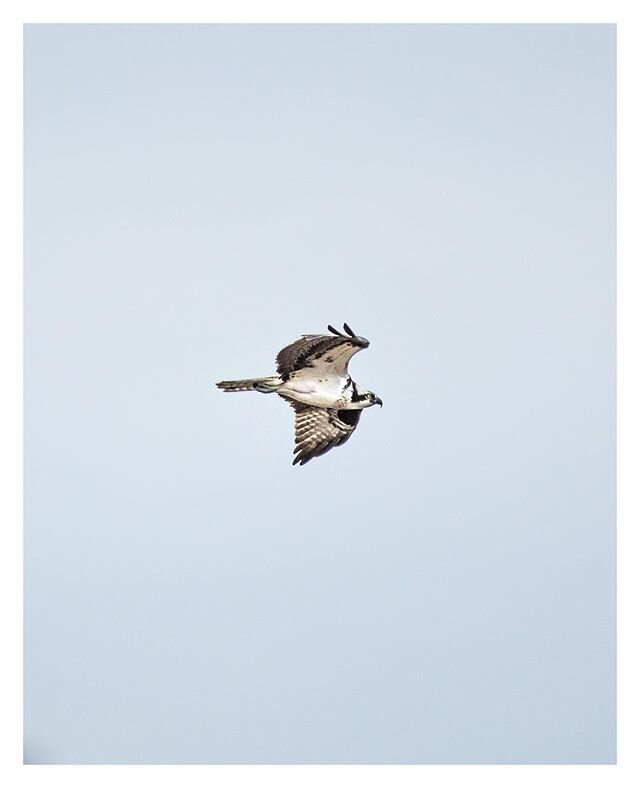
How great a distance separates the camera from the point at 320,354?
3528 centimetres

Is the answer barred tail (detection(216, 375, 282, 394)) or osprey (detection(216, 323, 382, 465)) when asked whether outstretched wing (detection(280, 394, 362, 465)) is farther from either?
barred tail (detection(216, 375, 282, 394))

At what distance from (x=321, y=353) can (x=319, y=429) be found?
97.7 inches

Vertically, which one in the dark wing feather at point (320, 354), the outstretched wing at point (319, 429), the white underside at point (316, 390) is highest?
the dark wing feather at point (320, 354)

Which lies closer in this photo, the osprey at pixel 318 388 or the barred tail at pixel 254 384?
Result: the osprey at pixel 318 388

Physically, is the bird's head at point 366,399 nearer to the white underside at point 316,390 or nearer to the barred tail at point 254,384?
the white underside at point 316,390

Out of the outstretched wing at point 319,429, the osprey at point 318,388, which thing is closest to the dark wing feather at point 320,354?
the osprey at point 318,388

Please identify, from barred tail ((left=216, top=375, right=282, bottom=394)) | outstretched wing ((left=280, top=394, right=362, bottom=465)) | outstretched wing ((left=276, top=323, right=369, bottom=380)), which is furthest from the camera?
outstretched wing ((left=280, top=394, right=362, bottom=465))

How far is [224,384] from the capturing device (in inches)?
→ 1406

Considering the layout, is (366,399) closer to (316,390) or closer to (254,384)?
(316,390)

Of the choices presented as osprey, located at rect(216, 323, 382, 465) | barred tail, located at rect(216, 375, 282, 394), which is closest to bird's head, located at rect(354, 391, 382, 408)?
osprey, located at rect(216, 323, 382, 465)

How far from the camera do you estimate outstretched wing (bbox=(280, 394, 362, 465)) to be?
37375mm

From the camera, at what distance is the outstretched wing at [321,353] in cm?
3472
